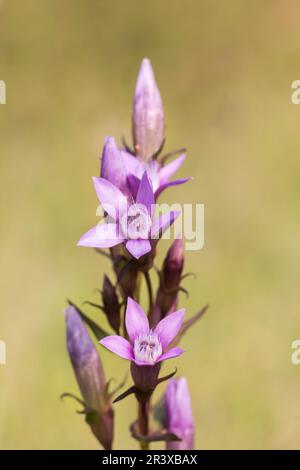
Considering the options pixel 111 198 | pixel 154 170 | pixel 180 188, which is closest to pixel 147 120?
pixel 154 170

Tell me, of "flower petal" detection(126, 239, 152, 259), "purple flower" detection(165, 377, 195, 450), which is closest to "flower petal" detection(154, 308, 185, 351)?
"flower petal" detection(126, 239, 152, 259)

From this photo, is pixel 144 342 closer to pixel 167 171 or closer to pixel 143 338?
pixel 143 338

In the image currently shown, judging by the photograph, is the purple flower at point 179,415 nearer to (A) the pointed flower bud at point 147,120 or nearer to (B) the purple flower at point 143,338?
(B) the purple flower at point 143,338

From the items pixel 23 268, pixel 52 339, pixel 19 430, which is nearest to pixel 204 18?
pixel 23 268

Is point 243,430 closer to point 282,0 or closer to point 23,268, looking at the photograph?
point 23,268

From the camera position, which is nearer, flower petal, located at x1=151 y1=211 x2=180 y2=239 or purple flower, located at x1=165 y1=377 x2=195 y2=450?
flower petal, located at x1=151 y1=211 x2=180 y2=239

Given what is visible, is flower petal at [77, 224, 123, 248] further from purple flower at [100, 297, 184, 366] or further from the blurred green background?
the blurred green background
